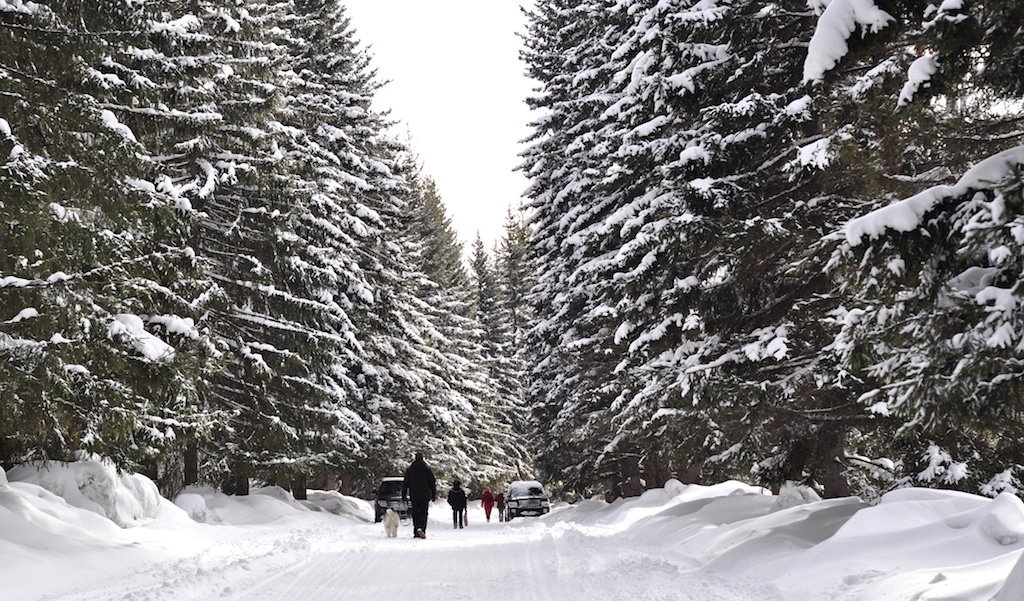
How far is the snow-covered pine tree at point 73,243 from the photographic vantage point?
10.5 m

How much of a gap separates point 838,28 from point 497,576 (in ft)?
24.5

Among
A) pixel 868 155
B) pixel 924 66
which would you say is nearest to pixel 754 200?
pixel 868 155

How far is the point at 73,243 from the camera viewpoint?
11102 millimetres

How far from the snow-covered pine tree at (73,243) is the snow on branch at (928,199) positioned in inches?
340

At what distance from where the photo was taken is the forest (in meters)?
6.72

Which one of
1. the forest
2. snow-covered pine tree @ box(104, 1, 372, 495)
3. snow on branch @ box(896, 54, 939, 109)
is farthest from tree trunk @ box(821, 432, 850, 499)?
snow-covered pine tree @ box(104, 1, 372, 495)

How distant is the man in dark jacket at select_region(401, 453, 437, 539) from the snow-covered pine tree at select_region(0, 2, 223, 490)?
643cm

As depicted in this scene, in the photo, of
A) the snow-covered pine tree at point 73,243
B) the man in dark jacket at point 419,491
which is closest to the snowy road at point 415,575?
the man in dark jacket at point 419,491

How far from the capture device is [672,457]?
55.4ft

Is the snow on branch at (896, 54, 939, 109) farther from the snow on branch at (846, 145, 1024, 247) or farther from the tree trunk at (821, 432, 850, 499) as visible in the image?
the tree trunk at (821, 432, 850, 499)

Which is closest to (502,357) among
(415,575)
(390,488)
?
(390,488)

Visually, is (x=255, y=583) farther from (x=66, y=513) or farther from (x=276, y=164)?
(x=276, y=164)

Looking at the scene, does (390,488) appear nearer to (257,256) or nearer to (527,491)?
(257,256)

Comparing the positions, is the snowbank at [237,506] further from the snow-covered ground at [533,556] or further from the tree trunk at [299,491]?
the snow-covered ground at [533,556]
